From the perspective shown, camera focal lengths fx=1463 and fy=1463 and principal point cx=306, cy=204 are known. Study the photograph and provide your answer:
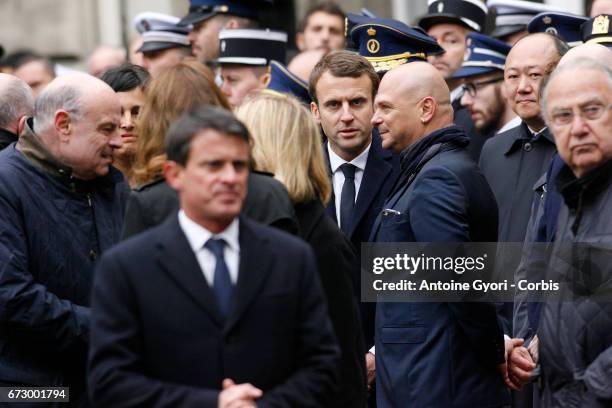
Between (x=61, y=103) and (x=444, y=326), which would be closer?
(x=61, y=103)

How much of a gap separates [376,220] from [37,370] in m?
1.80

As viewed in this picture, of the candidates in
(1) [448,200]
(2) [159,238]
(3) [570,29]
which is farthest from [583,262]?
(3) [570,29]

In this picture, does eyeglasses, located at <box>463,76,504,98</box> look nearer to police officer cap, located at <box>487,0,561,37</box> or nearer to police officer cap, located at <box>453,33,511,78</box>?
police officer cap, located at <box>453,33,511,78</box>

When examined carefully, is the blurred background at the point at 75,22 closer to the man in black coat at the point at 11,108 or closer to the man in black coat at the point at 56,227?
the man in black coat at the point at 11,108

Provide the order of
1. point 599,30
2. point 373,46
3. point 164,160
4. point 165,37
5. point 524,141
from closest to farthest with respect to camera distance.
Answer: point 164,160, point 599,30, point 524,141, point 373,46, point 165,37

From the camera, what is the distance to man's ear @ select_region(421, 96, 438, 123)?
23.0 ft

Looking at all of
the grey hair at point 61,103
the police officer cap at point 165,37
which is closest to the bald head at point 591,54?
the grey hair at point 61,103

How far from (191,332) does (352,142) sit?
292cm

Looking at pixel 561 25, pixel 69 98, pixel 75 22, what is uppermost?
pixel 75 22

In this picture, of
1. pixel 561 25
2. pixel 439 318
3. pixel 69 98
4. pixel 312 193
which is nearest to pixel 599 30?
pixel 561 25

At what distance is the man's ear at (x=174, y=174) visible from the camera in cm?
480

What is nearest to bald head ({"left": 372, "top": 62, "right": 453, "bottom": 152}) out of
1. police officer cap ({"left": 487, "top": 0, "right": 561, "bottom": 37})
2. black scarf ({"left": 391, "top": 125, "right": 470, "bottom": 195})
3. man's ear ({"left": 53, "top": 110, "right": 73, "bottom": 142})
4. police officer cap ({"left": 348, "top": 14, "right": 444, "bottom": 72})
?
black scarf ({"left": 391, "top": 125, "right": 470, "bottom": 195})

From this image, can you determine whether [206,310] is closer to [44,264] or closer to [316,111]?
[44,264]

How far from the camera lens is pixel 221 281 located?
15.6 feet
